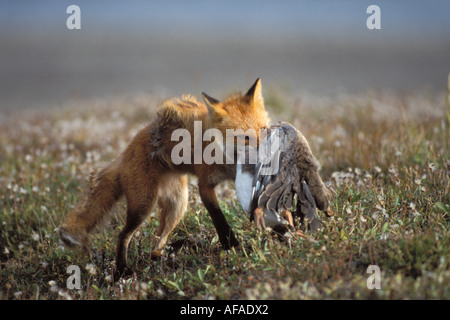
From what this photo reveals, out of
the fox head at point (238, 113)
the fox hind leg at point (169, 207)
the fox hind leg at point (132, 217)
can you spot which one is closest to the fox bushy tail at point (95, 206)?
the fox hind leg at point (132, 217)

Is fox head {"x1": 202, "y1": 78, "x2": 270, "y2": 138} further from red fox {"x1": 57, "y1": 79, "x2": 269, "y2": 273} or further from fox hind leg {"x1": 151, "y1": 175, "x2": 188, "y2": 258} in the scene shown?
fox hind leg {"x1": 151, "y1": 175, "x2": 188, "y2": 258}

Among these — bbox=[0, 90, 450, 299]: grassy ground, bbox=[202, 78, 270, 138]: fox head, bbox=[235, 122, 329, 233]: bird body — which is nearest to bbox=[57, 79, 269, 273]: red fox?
bbox=[202, 78, 270, 138]: fox head

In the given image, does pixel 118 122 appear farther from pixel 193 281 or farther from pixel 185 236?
pixel 193 281

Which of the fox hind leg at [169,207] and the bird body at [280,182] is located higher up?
the bird body at [280,182]

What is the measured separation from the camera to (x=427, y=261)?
3.72 meters

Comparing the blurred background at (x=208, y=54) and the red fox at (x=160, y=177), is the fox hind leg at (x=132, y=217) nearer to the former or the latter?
the red fox at (x=160, y=177)

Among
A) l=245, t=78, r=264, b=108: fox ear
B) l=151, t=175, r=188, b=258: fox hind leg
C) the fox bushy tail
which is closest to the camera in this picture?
l=245, t=78, r=264, b=108: fox ear

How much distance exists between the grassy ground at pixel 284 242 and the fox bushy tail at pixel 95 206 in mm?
206

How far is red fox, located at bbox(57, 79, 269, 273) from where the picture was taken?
15.8 ft

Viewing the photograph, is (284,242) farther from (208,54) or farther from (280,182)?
(208,54)

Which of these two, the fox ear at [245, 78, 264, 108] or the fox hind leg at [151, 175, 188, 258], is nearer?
the fox ear at [245, 78, 264, 108]

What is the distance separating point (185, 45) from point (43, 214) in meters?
35.3

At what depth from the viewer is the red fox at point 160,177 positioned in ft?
15.8

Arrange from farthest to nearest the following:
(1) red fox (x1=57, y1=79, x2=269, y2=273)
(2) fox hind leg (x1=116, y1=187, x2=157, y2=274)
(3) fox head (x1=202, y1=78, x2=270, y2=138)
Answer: (2) fox hind leg (x1=116, y1=187, x2=157, y2=274) → (1) red fox (x1=57, y1=79, x2=269, y2=273) → (3) fox head (x1=202, y1=78, x2=270, y2=138)
